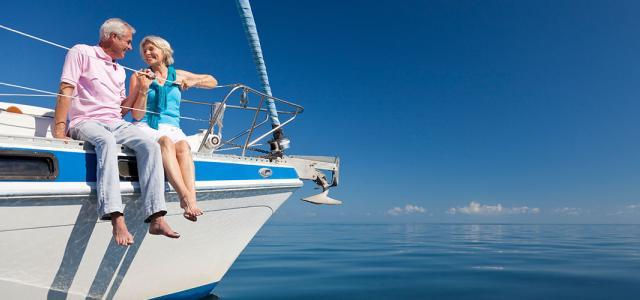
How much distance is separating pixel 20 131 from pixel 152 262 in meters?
1.73

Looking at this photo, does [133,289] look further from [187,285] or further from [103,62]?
[103,62]

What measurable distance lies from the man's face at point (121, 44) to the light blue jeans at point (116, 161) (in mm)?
630

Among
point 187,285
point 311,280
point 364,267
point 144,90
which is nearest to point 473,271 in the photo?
point 364,267

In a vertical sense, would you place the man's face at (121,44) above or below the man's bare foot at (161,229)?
above

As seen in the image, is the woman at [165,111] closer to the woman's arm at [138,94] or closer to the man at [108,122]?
the woman's arm at [138,94]

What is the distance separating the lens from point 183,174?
3469 mm

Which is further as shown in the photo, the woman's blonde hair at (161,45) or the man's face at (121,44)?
the woman's blonde hair at (161,45)

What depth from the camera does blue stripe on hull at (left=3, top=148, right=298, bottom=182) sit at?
2.97 meters

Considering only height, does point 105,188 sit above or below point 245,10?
below

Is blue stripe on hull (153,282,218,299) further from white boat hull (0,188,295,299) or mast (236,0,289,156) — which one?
mast (236,0,289,156)

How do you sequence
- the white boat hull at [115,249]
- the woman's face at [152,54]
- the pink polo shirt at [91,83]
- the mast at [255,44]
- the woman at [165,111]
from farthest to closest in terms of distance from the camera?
the mast at [255,44]
the woman's face at [152,54]
the woman at [165,111]
the pink polo shirt at [91,83]
the white boat hull at [115,249]

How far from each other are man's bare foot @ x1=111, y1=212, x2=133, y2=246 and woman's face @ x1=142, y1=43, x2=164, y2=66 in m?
1.55

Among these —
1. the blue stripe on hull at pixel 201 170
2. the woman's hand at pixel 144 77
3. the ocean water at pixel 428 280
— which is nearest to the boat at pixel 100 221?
the blue stripe on hull at pixel 201 170

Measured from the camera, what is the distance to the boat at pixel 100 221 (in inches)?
112
